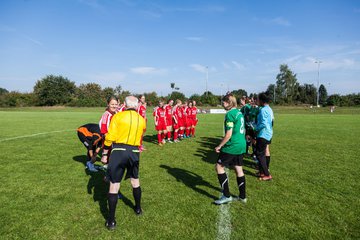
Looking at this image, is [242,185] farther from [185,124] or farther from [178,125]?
[185,124]

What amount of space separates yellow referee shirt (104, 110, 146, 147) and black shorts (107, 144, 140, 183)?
0.33 ft

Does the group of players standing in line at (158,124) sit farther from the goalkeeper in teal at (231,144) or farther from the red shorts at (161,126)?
the goalkeeper in teal at (231,144)

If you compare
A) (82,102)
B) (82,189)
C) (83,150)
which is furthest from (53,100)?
(82,189)

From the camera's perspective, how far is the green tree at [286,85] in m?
89.9

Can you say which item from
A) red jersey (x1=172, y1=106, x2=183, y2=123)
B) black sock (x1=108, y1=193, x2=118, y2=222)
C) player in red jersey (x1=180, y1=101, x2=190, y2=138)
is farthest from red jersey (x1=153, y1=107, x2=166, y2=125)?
black sock (x1=108, y1=193, x2=118, y2=222)

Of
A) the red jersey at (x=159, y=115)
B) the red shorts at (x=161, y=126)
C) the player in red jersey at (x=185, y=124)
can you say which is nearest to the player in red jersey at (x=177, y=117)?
the player in red jersey at (x=185, y=124)

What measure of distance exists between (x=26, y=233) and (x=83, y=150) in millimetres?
7008

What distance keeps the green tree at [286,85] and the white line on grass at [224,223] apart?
90.5 meters

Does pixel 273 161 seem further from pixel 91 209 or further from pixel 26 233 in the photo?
pixel 26 233

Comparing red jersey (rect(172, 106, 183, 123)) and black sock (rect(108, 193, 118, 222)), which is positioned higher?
red jersey (rect(172, 106, 183, 123))

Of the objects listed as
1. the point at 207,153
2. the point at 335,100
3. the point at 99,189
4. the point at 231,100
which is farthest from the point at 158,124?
the point at 335,100

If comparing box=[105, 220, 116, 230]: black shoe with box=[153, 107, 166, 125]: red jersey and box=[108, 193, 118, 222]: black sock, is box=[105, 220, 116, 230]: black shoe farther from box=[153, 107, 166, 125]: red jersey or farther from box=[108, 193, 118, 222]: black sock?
box=[153, 107, 166, 125]: red jersey

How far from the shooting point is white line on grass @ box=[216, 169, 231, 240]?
395 centimetres

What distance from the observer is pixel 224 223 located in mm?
4340
